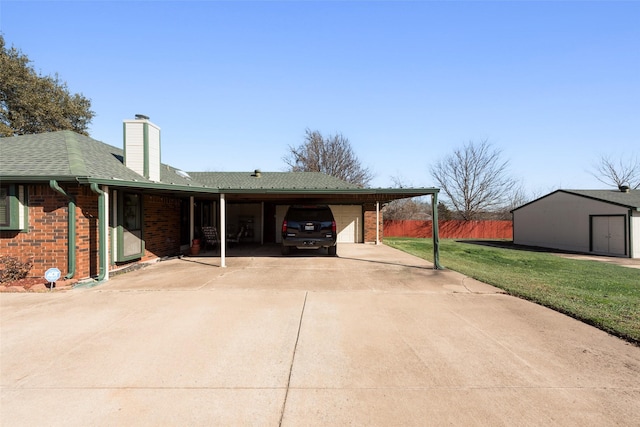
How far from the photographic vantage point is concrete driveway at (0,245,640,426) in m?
2.61

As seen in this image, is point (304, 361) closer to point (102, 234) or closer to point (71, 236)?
point (102, 234)

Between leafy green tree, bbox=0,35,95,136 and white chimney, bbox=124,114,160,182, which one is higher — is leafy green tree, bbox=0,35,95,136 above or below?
above

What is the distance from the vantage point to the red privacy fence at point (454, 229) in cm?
2900

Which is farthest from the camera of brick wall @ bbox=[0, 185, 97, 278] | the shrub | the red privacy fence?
the red privacy fence

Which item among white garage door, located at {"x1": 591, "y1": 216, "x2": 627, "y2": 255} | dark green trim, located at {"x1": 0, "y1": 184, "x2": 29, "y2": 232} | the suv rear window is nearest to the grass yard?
the suv rear window

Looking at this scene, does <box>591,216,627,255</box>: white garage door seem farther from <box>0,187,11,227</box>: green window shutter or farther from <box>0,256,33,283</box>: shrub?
<box>0,187,11,227</box>: green window shutter

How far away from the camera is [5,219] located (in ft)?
23.4

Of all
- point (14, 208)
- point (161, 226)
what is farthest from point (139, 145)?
point (14, 208)

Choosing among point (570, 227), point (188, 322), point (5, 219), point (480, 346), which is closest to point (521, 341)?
point (480, 346)

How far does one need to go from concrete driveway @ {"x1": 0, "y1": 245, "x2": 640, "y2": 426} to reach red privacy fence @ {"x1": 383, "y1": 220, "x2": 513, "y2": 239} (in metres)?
23.0

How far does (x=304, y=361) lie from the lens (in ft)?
11.4

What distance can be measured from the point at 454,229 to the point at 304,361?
94.6 ft

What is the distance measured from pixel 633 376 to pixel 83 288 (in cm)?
847

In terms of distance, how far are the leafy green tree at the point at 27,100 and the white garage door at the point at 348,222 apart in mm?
19320
